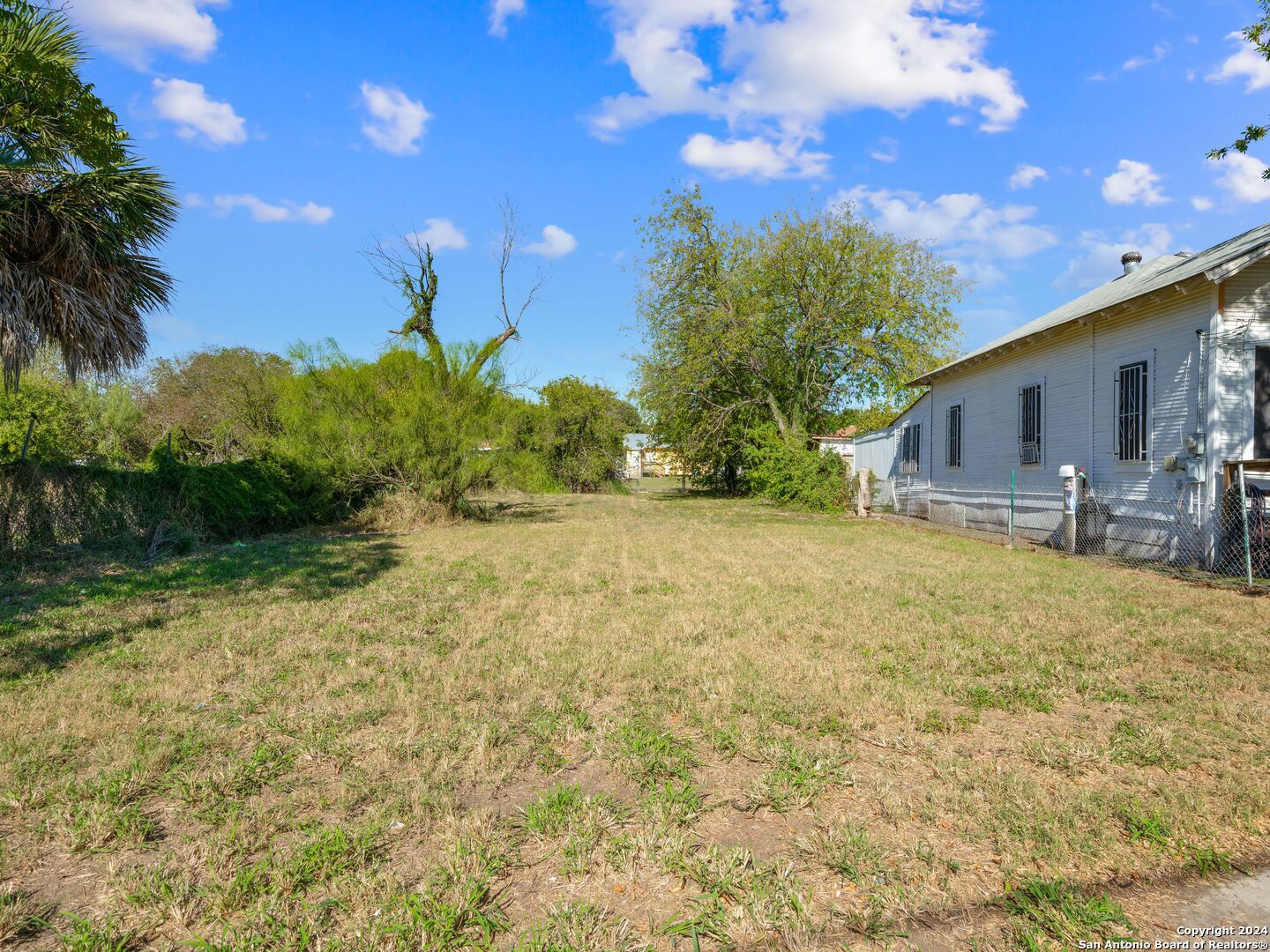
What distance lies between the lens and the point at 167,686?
459cm

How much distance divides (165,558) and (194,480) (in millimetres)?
2484

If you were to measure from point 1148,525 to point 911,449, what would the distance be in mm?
10817

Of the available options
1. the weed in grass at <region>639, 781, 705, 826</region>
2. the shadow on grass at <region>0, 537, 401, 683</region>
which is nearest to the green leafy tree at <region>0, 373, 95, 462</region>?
the shadow on grass at <region>0, 537, 401, 683</region>

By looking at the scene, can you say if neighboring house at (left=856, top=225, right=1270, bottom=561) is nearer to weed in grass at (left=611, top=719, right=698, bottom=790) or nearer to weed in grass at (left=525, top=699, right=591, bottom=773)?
weed in grass at (left=611, top=719, right=698, bottom=790)

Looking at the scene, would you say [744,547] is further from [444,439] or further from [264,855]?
[264,855]

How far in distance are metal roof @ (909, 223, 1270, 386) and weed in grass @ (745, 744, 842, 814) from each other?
1002cm

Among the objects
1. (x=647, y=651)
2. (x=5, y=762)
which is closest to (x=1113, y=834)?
(x=647, y=651)

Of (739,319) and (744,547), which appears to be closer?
(744,547)

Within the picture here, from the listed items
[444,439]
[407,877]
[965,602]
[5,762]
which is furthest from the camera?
[444,439]

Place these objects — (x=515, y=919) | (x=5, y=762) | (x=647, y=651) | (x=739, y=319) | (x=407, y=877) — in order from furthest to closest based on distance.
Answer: (x=739, y=319)
(x=647, y=651)
(x=5, y=762)
(x=407, y=877)
(x=515, y=919)

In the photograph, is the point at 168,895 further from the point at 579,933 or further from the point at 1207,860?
the point at 1207,860

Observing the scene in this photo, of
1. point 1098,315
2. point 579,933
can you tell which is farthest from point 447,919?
point 1098,315

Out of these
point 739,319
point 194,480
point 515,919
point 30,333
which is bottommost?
point 515,919

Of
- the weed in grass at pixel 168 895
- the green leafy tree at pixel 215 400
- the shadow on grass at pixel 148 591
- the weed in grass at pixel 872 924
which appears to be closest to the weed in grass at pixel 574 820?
the weed in grass at pixel 872 924
